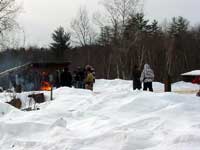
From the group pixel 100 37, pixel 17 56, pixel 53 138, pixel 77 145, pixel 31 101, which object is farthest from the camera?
pixel 100 37

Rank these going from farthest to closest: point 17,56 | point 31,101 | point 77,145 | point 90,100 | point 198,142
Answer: point 17,56
point 31,101
point 90,100
point 77,145
point 198,142

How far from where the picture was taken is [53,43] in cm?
7962

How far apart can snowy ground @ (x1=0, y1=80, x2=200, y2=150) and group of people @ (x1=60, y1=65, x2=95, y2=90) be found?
1008cm

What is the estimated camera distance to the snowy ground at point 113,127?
7.52 meters

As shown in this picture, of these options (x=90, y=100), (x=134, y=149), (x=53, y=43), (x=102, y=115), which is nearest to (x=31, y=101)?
(x=90, y=100)

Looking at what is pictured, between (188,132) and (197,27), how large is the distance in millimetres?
71580

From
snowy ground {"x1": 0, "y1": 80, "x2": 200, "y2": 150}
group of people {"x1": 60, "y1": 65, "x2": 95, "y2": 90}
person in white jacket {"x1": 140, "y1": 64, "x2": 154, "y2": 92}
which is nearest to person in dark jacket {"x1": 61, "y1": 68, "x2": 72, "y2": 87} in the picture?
group of people {"x1": 60, "y1": 65, "x2": 95, "y2": 90}

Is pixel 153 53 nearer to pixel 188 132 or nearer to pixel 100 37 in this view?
pixel 100 37

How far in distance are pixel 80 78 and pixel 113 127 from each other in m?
17.2

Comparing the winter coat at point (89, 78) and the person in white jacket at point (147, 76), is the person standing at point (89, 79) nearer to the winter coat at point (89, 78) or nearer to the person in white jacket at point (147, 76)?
the winter coat at point (89, 78)

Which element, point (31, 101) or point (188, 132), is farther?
point (31, 101)

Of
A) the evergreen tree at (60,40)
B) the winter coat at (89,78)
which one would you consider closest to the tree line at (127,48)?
the evergreen tree at (60,40)

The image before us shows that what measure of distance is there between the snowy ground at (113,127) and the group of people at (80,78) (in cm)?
1008

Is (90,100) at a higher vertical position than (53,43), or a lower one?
lower
